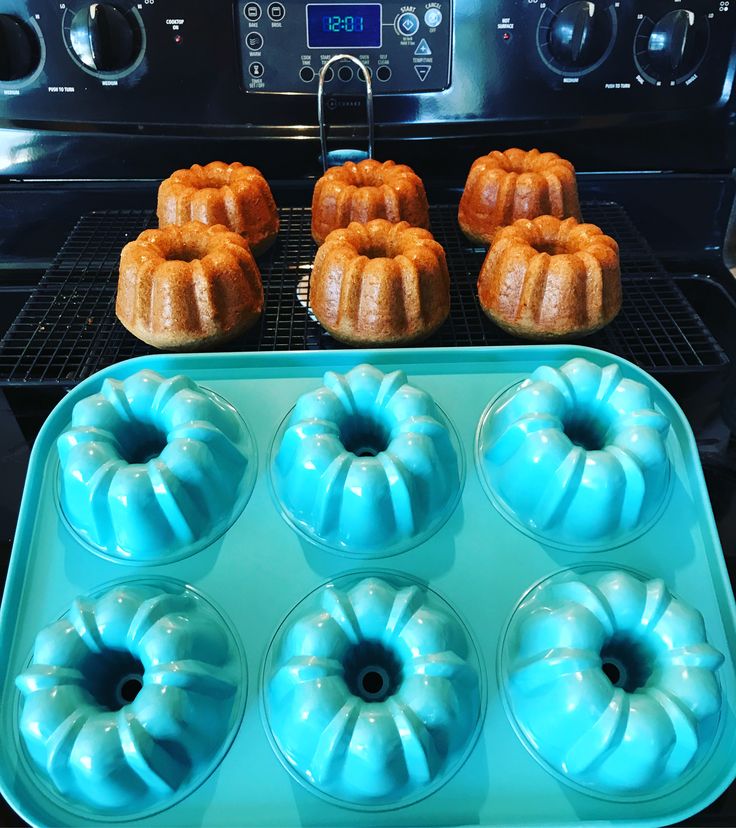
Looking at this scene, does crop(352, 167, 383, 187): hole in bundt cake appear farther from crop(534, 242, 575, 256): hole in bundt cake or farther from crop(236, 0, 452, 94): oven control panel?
crop(534, 242, 575, 256): hole in bundt cake

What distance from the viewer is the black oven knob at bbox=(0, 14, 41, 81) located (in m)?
1.08

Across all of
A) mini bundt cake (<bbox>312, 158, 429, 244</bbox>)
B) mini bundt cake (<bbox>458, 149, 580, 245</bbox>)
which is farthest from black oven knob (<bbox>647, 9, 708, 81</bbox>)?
mini bundt cake (<bbox>312, 158, 429, 244</bbox>)

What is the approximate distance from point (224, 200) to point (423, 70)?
0.41 meters

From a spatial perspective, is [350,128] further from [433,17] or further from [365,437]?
[365,437]

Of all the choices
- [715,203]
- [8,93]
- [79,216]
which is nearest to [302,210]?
[79,216]

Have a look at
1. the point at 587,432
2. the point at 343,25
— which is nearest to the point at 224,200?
the point at 343,25

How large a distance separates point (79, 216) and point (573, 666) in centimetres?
114

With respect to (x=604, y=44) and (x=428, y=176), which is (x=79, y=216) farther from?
(x=604, y=44)

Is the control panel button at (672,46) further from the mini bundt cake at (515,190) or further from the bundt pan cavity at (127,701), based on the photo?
the bundt pan cavity at (127,701)

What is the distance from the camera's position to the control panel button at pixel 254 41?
1124 millimetres

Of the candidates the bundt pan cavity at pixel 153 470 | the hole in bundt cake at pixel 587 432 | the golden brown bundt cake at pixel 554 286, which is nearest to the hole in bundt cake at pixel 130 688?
the bundt pan cavity at pixel 153 470

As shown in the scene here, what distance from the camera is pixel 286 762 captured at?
623 millimetres

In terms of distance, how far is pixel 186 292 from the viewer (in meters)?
0.95

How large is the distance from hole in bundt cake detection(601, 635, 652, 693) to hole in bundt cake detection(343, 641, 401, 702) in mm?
203
